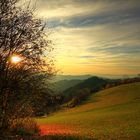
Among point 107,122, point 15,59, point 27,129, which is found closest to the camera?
point 15,59

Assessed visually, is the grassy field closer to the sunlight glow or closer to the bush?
the bush

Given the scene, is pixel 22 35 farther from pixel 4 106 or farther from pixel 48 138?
pixel 48 138

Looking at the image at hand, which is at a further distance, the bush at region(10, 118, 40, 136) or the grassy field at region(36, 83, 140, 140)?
the grassy field at region(36, 83, 140, 140)

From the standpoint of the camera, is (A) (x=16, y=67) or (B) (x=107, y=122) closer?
(A) (x=16, y=67)

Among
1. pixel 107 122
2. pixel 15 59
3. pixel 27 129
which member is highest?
pixel 15 59

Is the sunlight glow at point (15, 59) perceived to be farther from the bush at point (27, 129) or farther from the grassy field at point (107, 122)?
the grassy field at point (107, 122)

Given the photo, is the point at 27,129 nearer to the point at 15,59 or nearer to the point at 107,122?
the point at 15,59

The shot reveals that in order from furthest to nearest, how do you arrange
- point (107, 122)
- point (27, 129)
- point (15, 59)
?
point (107, 122)
point (27, 129)
point (15, 59)

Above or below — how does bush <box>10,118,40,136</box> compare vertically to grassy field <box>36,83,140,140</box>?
above

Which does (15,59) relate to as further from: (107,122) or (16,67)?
(107,122)

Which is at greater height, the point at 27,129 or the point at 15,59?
the point at 15,59

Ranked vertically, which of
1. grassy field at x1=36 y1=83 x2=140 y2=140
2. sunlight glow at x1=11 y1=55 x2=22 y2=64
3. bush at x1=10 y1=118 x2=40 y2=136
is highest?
sunlight glow at x1=11 y1=55 x2=22 y2=64

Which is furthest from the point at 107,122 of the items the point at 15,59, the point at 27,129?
the point at 15,59

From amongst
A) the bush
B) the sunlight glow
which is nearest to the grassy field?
the bush
